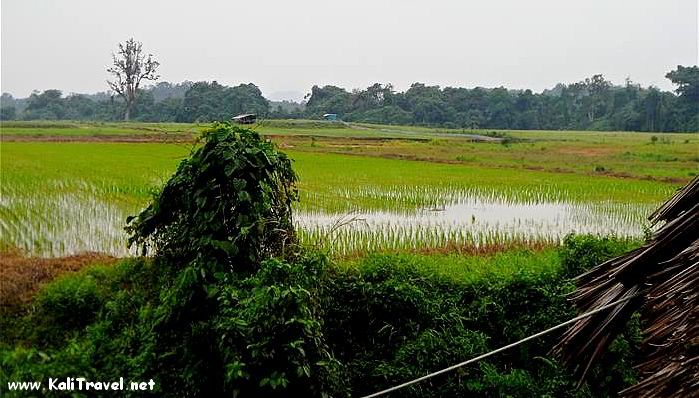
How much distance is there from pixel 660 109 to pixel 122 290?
37.6m

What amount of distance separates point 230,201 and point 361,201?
21.6 feet

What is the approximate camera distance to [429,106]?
39.4 metres

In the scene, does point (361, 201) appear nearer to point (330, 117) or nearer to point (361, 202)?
point (361, 202)

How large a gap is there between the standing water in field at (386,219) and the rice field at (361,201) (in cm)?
2

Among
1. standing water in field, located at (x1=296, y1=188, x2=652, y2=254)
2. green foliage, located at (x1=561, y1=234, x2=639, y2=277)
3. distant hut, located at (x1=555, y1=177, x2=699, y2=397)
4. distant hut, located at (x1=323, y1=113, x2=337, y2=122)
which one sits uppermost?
distant hut, located at (x1=323, y1=113, x2=337, y2=122)

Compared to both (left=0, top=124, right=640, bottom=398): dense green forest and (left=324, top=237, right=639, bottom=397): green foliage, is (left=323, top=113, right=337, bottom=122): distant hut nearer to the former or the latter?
(left=0, top=124, right=640, bottom=398): dense green forest

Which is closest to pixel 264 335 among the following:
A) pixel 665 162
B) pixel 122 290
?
pixel 122 290

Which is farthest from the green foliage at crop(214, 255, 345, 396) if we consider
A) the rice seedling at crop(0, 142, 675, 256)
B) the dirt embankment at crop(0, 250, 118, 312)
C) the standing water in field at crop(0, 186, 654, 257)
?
the dirt embankment at crop(0, 250, 118, 312)

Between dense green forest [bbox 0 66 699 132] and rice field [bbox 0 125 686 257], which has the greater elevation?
dense green forest [bbox 0 66 699 132]

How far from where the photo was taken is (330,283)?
17.4 feet

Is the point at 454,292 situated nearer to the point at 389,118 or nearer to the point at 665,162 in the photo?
the point at 665,162

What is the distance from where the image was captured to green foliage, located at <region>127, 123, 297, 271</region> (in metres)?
4.43

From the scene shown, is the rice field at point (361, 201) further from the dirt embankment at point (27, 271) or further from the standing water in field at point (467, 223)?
the dirt embankment at point (27, 271)

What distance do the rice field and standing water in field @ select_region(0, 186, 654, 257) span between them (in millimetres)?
18
